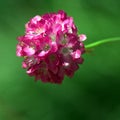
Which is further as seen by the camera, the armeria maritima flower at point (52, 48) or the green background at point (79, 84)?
the green background at point (79, 84)

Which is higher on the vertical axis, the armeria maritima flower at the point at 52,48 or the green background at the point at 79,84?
the green background at the point at 79,84

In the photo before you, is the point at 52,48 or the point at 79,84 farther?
the point at 79,84

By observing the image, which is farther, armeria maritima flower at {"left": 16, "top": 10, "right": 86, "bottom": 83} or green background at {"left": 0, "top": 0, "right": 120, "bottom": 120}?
→ green background at {"left": 0, "top": 0, "right": 120, "bottom": 120}

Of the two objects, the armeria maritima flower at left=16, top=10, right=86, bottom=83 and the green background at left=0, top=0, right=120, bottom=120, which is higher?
the green background at left=0, top=0, right=120, bottom=120

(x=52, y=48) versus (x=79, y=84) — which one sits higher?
(x=79, y=84)
